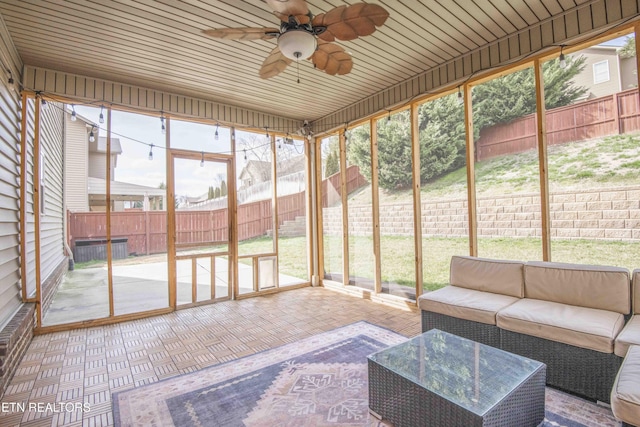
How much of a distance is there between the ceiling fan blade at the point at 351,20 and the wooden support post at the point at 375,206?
275 cm

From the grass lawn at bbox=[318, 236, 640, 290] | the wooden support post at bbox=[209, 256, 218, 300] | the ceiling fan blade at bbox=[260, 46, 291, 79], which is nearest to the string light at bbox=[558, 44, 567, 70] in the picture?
the grass lawn at bbox=[318, 236, 640, 290]

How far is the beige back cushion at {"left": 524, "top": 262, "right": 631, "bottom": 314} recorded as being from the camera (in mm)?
2375

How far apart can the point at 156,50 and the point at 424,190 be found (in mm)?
3623

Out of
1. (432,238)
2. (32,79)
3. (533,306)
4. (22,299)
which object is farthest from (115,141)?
(533,306)

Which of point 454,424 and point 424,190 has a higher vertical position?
point 424,190

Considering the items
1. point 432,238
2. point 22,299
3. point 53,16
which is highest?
point 53,16

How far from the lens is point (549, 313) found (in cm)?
241

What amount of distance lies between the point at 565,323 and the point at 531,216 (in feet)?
4.58

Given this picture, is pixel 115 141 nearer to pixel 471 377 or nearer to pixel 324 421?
pixel 324 421

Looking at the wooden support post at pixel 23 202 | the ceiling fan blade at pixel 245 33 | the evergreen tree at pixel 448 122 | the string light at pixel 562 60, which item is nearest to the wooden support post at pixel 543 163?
the evergreen tree at pixel 448 122

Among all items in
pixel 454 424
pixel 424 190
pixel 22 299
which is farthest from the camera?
pixel 424 190

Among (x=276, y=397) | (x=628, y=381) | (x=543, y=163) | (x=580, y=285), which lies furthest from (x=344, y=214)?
(x=628, y=381)

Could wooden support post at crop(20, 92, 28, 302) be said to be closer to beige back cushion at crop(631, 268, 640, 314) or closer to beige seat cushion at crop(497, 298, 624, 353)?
beige seat cushion at crop(497, 298, 624, 353)

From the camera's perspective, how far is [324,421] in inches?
77.3
